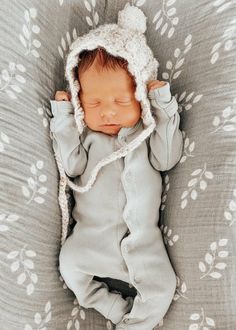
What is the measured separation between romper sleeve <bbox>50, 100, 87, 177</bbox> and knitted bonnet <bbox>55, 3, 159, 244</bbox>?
2cm

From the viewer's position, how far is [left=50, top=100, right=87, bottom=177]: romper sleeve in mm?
1402

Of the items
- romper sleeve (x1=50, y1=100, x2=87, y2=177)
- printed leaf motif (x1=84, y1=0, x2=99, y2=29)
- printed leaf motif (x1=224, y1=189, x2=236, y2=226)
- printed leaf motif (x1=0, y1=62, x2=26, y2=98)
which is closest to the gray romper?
romper sleeve (x1=50, y1=100, x2=87, y2=177)

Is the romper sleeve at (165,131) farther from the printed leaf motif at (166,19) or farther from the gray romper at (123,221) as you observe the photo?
the printed leaf motif at (166,19)

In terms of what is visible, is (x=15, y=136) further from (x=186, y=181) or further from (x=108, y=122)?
(x=186, y=181)

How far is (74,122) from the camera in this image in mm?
1431

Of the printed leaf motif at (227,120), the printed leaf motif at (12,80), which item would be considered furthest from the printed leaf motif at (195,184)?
the printed leaf motif at (12,80)

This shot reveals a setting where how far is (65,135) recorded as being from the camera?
1411 mm

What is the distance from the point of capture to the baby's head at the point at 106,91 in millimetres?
1324

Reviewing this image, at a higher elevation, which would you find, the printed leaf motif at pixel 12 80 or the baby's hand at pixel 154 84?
the printed leaf motif at pixel 12 80

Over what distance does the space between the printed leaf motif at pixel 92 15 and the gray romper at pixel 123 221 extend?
33 cm

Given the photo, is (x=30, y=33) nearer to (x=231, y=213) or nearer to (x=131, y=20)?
(x=131, y=20)

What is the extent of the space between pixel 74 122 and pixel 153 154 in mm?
233

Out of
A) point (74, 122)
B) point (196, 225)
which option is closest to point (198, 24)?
point (74, 122)

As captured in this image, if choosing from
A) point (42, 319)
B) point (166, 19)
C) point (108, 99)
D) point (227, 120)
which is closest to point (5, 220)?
point (42, 319)
